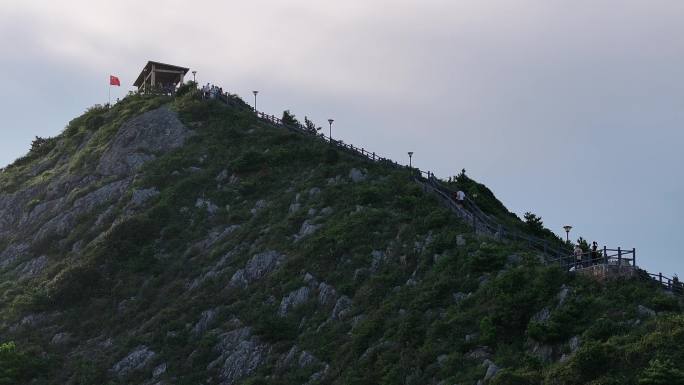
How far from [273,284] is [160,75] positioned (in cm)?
6126

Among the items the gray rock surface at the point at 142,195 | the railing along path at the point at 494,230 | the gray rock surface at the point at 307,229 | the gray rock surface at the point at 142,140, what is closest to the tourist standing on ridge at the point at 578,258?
the railing along path at the point at 494,230

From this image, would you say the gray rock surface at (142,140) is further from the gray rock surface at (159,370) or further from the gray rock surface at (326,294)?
the gray rock surface at (326,294)

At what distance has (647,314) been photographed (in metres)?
43.2

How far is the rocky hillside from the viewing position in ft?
146

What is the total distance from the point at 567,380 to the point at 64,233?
53045 millimetres

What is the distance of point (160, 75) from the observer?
117m

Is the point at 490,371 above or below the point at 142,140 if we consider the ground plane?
below

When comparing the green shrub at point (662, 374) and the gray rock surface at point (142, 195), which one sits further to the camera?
the gray rock surface at point (142, 195)

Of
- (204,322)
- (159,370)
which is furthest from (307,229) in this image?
(159,370)

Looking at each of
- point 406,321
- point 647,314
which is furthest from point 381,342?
point 647,314

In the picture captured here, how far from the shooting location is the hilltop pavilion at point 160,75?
11444cm

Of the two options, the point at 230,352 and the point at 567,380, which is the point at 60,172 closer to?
the point at 230,352

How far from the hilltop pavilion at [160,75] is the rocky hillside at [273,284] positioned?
18.6m

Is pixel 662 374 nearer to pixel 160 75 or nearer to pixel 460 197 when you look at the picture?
pixel 460 197
